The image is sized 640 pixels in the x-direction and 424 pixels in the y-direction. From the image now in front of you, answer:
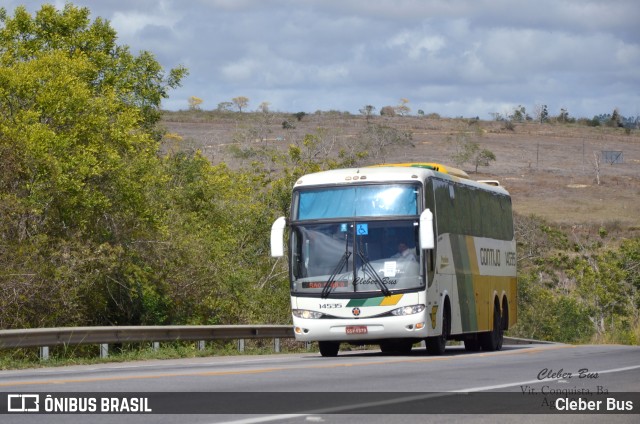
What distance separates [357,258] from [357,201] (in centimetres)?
119

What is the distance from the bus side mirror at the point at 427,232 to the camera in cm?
2098

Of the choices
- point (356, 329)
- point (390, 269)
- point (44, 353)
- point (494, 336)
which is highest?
point (390, 269)

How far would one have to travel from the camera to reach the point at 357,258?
21719 mm

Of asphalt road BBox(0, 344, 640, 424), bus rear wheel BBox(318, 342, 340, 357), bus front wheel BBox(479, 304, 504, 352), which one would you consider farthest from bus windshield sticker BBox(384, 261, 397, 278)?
bus front wheel BBox(479, 304, 504, 352)

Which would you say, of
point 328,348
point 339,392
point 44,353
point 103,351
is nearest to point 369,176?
point 328,348

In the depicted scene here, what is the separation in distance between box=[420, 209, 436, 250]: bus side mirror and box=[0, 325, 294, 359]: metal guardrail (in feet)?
19.6

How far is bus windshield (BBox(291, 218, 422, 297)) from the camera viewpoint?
21.6 metres

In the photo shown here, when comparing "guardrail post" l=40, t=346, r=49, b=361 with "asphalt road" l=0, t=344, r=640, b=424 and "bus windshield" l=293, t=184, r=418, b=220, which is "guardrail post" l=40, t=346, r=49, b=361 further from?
"bus windshield" l=293, t=184, r=418, b=220

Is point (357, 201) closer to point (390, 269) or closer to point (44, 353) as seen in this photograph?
point (390, 269)

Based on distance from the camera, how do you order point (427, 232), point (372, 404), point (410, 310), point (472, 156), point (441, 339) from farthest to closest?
1. point (472, 156)
2. point (441, 339)
3. point (410, 310)
4. point (427, 232)
5. point (372, 404)

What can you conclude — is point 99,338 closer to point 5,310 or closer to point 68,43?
point 5,310

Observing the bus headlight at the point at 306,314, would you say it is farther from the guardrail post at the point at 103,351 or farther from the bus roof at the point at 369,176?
the guardrail post at the point at 103,351

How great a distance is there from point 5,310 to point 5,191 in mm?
4227

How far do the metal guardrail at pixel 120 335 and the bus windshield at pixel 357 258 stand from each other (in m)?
3.37
